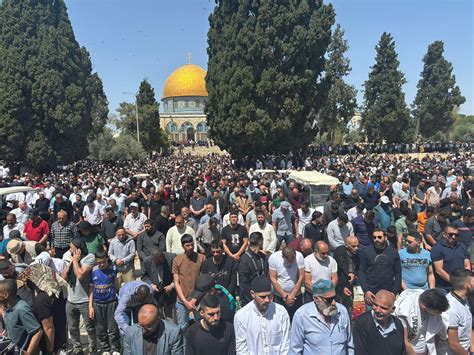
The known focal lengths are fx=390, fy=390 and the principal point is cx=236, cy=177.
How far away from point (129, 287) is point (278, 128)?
2278 centimetres

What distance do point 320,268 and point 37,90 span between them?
94.0ft

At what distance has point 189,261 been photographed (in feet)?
16.5

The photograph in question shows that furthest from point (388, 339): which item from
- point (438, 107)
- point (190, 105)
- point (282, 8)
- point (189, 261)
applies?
point (190, 105)

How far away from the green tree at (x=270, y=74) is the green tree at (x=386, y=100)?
48.5ft

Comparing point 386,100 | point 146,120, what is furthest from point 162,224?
point 146,120

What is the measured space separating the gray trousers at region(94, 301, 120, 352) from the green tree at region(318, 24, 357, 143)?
3631 cm

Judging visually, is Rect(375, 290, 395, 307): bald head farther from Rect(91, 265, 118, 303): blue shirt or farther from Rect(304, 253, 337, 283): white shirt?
Rect(91, 265, 118, 303): blue shirt

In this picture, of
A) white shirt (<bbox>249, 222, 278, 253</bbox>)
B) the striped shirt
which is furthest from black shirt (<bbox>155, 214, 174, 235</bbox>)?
white shirt (<bbox>249, 222, 278, 253</bbox>)

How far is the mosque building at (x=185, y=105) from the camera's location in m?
75.2

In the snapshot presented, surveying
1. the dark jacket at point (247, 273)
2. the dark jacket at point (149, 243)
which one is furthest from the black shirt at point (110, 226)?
the dark jacket at point (247, 273)

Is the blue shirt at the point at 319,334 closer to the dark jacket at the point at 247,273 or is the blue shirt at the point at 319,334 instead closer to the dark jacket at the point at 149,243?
the dark jacket at the point at 247,273

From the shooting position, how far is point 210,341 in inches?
128

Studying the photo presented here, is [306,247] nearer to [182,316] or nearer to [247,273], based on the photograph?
[247,273]

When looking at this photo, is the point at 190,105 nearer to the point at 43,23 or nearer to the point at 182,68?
the point at 182,68
